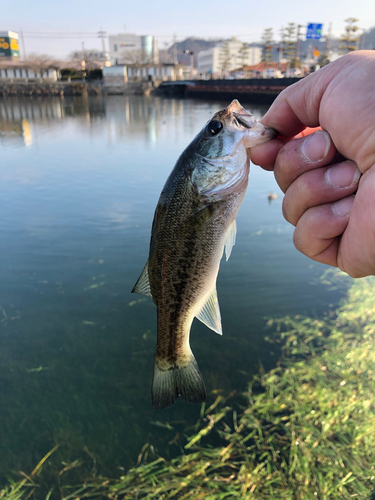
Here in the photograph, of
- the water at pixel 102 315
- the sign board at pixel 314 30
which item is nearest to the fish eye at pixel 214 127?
the water at pixel 102 315

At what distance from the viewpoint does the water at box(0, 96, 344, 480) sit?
488cm

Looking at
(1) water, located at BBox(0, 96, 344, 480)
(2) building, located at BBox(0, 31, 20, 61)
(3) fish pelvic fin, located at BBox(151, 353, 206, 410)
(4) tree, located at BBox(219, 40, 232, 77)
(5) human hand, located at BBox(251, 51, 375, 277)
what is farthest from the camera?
(4) tree, located at BBox(219, 40, 232, 77)

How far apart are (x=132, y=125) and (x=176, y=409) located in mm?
30746

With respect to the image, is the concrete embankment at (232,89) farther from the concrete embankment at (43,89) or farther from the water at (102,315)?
the water at (102,315)

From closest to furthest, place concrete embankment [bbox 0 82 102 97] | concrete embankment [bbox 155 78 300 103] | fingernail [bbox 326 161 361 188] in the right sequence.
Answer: fingernail [bbox 326 161 361 188] < concrete embankment [bbox 155 78 300 103] < concrete embankment [bbox 0 82 102 97]

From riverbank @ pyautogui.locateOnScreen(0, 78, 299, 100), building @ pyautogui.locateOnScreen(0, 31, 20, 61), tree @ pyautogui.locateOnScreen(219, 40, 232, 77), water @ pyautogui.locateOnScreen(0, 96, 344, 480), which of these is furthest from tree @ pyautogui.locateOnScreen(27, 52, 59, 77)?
water @ pyautogui.locateOnScreen(0, 96, 344, 480)

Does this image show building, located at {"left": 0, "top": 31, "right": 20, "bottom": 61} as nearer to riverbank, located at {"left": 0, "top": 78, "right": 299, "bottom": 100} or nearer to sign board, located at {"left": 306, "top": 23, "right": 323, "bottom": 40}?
riverbank, located at {"left": 0, "top": 78, "right": 299, "bottom": 100}

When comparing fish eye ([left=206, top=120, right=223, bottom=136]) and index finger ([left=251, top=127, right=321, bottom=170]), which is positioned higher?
fish eye ([left=206, top=120, right=223, bottom=136])

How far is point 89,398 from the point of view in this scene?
5.33 meters

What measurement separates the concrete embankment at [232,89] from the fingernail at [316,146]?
30.4 m

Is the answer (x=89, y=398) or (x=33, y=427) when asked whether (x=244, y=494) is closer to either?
(x=89, y=398)

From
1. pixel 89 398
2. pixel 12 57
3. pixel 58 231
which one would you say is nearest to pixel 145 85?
pixel 12 57

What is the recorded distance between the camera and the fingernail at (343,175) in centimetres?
208

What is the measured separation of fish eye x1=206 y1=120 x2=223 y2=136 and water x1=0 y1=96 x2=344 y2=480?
14.2 ft
